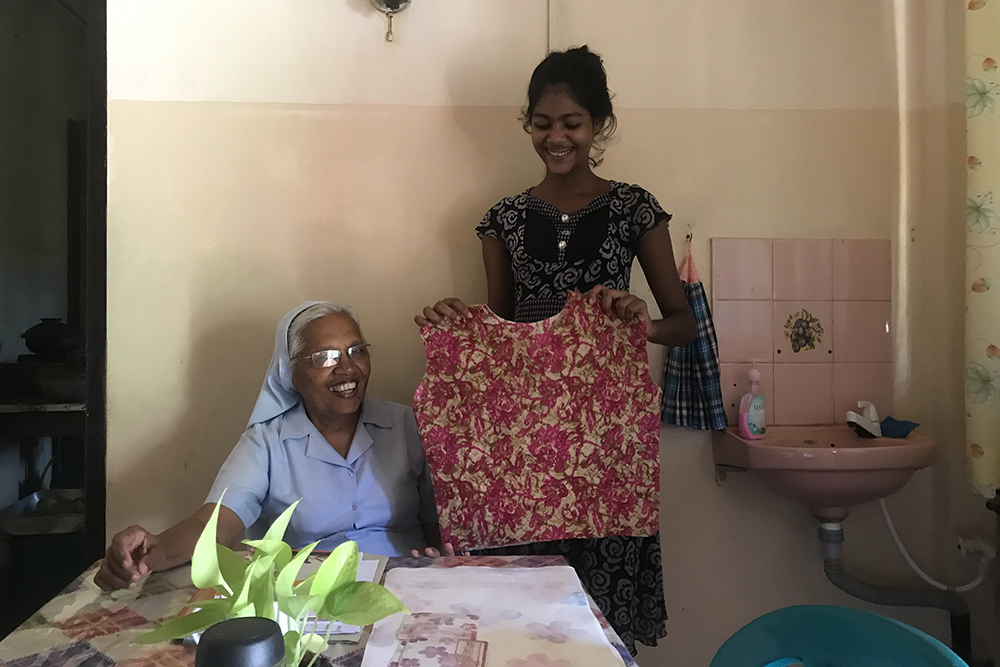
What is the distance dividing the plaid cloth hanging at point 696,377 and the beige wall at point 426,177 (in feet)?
0.38

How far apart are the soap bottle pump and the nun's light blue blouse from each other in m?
0.96

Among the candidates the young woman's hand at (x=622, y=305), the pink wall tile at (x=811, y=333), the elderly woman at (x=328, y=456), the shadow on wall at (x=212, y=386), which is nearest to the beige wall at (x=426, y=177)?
the shadow on wall at (x=212, y=386)

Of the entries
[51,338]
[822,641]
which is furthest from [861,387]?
[51,338]

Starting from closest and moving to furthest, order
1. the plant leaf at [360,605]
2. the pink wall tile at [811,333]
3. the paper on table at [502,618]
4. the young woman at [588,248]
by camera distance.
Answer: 1. the plant leaf at [360,605]
2. the paper on table at [502,618]
3. the young woman at [588,248]
4. the pink wall tile at [811,333]

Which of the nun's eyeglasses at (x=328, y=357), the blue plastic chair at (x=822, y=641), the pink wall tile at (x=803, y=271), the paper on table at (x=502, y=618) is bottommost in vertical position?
the blue plastic chair at (x=822, y=641)

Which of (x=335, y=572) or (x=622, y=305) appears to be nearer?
(x=335, y=572)

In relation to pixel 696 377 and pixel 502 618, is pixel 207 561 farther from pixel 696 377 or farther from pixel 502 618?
pixel 696 377

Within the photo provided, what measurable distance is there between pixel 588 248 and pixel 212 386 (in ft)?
4.04

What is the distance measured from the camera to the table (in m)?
0.91

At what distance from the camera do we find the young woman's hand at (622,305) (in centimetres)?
164

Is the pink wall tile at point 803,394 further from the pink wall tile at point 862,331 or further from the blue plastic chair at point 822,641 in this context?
the blue plastic chair at point 822,641

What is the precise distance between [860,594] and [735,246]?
1.13m

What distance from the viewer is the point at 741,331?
7.22ft

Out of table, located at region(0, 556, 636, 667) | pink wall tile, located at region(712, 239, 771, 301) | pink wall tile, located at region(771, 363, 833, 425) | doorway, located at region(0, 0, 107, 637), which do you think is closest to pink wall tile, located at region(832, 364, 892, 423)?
pink wall tile, located at region(771, 363, 833, 425)
